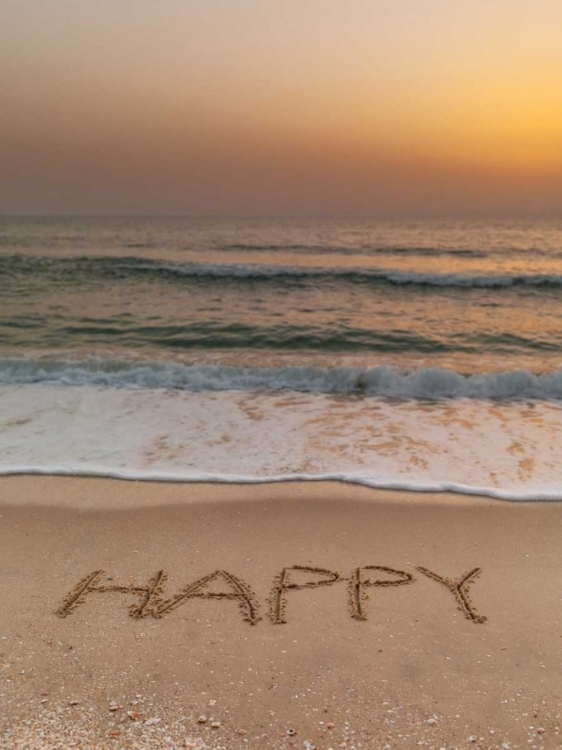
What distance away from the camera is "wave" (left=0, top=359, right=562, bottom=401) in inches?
292

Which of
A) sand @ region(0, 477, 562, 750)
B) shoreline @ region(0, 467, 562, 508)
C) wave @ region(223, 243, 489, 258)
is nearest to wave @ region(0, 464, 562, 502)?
shoreline @ region(0, 467, 562, 508)

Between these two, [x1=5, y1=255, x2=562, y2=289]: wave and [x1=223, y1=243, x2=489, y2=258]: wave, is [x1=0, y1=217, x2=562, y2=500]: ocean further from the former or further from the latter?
[x1=223, y1=243, x2=489, y2=258]: wave

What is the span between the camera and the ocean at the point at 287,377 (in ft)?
16.6

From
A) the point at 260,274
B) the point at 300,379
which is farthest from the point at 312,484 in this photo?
the point at 260,274

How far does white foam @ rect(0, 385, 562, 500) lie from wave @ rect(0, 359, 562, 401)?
14.0 inches

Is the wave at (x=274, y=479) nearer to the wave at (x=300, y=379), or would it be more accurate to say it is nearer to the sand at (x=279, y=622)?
the sand at (x=279, y=622)

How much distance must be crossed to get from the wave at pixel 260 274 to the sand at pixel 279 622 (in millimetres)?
15076

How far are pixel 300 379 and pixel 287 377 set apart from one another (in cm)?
19

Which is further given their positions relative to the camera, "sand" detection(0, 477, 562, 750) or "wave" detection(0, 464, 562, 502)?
"wave" detection(0, 464, 562, 502)

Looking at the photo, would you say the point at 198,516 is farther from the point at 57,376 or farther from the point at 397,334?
the point at 397,334

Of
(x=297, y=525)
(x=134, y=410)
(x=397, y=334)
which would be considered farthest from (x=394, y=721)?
(x=397, y=334)

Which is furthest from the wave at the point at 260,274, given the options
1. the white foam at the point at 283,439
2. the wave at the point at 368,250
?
the white foam at the point at 283,439

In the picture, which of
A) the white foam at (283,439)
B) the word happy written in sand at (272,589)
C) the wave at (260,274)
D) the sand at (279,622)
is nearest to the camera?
the sand at (279,622)

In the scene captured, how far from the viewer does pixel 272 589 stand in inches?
123
